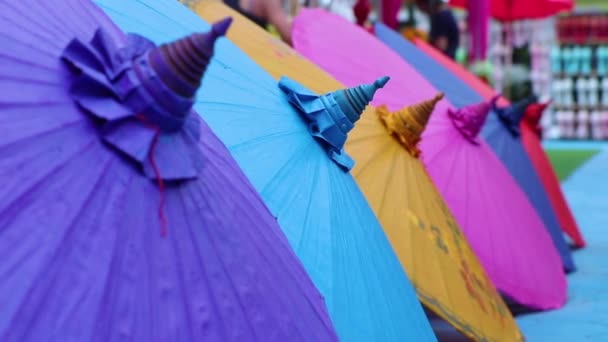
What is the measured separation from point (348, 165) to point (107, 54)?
3.19ft

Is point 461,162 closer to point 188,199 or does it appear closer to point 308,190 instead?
point 308,190

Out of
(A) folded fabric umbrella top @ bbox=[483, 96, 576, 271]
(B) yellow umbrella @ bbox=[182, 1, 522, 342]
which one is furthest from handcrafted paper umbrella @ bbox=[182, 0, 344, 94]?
(A) folded fabric umbrella top @ bbox=[483, 96, 576, 271]

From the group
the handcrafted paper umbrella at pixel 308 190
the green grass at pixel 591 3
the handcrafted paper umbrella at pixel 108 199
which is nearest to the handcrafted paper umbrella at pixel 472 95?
the handcrafted paper umbrella at pixel 308 190

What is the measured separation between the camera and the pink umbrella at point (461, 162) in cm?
356

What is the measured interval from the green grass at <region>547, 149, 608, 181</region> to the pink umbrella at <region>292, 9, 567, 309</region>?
620 centimetres

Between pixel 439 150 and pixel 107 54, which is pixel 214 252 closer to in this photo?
pixel 107 54

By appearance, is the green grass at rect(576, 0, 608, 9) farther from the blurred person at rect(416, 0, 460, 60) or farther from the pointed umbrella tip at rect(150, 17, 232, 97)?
the pointed umbrella tip at rect(150, 17, 232, 97)

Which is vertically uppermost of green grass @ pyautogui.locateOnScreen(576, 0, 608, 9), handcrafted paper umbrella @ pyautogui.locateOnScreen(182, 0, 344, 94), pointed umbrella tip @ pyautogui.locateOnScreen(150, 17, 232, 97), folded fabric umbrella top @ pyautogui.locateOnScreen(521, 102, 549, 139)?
pointed umbrella tip @ pyautogui.locateOnScreen(150, 17, 232, 97)

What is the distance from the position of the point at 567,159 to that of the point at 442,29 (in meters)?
4.43

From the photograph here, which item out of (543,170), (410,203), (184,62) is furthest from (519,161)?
(184,62)

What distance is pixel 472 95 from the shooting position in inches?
193

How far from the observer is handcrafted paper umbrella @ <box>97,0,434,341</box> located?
205cm

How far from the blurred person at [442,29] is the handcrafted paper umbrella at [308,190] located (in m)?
6.34

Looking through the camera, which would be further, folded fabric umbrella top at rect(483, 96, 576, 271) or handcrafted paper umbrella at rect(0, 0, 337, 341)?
folded fabric umbrella top at rect(483, 96, 576, 271)
